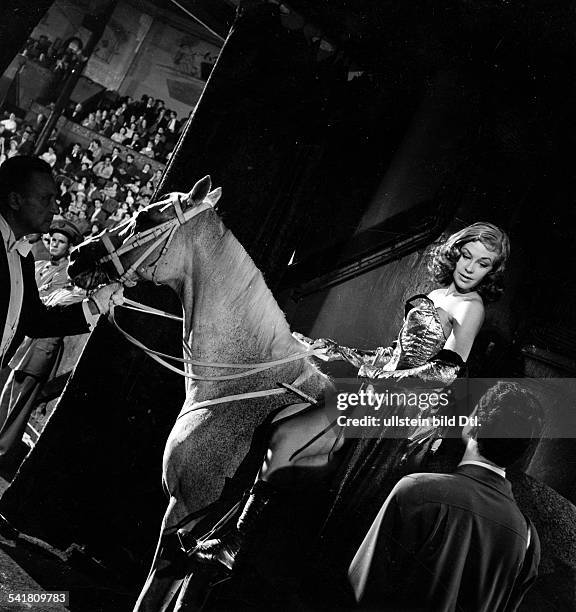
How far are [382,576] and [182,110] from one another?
2061 centimetres

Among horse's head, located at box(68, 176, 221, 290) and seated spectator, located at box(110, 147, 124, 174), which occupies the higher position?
seated spectator, located at box(110, 147, 124, 174)

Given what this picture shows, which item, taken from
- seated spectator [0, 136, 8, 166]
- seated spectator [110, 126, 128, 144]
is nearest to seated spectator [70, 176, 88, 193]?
seated spectator [0, 136, 8, 166]

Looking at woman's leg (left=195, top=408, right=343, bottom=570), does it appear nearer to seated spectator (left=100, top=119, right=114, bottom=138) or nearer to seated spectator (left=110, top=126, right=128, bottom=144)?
seated spectator (left=110, top=126, right=128, bottom=144)

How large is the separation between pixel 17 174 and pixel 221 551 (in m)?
2.42

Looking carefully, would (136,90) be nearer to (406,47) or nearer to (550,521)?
(406,47)

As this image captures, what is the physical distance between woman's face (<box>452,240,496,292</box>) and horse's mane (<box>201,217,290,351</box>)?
1.38 metres

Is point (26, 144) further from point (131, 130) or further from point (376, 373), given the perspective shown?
point (376, 373)

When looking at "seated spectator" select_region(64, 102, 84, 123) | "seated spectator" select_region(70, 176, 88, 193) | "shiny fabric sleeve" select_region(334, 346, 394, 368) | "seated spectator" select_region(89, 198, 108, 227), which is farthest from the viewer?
"seated spectator" select_region(64, 102, 84, 123)

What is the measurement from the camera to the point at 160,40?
66.8 ft

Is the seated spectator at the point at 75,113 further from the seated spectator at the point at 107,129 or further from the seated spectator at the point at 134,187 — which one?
the seated spectator at the point at 134,187

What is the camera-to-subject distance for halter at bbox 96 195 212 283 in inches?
127

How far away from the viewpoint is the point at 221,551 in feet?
9.78

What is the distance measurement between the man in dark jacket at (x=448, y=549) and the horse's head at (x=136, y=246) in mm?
1908

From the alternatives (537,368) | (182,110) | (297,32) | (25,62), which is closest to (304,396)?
(537,368)
